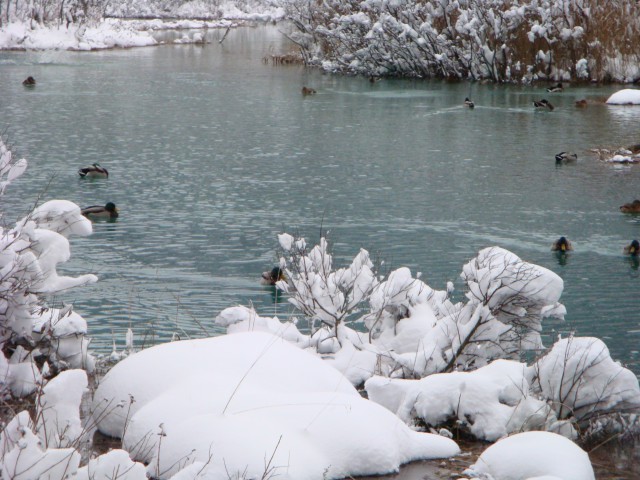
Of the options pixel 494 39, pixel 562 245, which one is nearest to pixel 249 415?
pixel 562 245

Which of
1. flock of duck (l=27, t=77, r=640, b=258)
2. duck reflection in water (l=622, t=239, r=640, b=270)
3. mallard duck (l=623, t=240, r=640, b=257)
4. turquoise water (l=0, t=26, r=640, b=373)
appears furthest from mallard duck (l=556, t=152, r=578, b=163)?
mallard duck (l=623, t=240, r=640, b=257)

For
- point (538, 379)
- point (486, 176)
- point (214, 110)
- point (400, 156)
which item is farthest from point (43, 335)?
point (214, 110)

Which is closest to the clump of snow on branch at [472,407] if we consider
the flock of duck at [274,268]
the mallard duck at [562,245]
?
the flock of duck at [274,268]

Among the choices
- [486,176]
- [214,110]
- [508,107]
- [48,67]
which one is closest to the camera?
[486,176]

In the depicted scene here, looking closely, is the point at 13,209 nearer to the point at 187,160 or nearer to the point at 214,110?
the point at 187,160

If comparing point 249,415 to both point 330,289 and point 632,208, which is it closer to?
point 330,289

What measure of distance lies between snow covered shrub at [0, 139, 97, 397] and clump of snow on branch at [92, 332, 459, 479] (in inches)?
22.6

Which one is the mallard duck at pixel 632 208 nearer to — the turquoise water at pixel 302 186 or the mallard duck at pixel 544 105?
the turquoise water at pixel 302 186

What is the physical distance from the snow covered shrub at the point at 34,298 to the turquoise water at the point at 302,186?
4.64ft

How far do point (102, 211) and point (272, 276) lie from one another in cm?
422

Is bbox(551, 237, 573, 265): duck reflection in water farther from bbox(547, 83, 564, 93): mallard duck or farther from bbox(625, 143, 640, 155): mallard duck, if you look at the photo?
bbox(547, 83, 564, 93): mallard duck

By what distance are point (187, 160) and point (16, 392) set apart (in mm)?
14369

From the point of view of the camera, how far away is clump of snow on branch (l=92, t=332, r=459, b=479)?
488 centimetres

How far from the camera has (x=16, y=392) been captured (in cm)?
580
